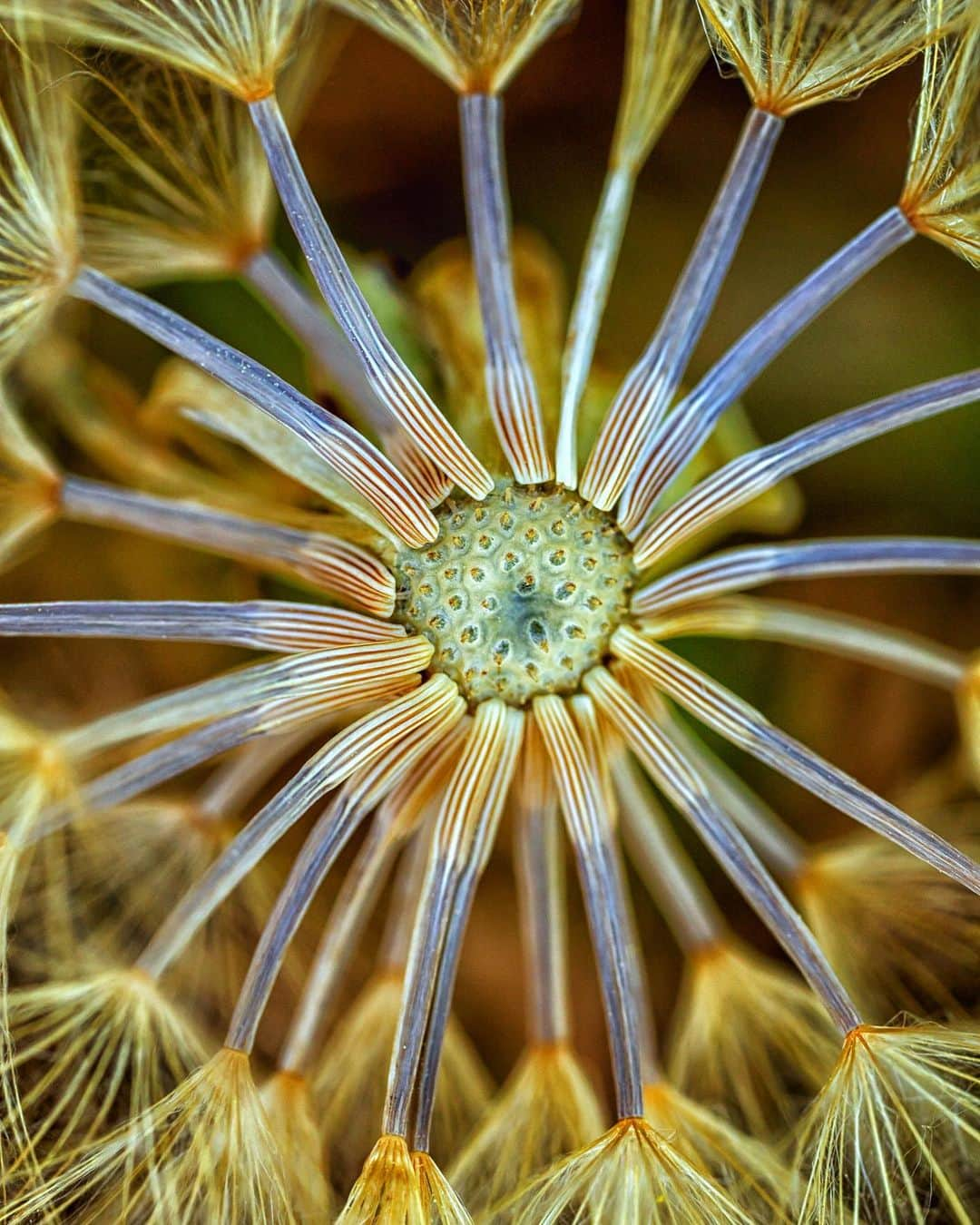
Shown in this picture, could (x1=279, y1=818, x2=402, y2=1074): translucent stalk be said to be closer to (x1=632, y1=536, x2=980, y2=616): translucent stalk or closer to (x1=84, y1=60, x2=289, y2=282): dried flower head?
(x1=632, y1=536, x2=980, y2=616): translucent stalk

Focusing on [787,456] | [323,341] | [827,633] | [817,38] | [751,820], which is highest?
[323,341]

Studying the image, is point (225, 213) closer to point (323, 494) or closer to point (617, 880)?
point (323, 494)

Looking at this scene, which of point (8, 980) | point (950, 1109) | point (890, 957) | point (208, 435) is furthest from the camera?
point (208, 435)

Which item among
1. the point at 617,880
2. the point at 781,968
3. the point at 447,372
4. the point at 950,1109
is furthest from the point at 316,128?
the point at 950,1109

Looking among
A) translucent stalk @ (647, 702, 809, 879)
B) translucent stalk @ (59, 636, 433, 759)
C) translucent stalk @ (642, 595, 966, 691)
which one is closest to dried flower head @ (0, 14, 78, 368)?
translucent stalk @ (59, 636, 433, 759)

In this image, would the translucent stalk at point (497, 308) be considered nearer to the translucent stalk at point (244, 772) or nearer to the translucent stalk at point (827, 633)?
the translucent stalk at point (827, 633)

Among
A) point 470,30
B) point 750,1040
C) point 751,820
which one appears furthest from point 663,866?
point 470,30

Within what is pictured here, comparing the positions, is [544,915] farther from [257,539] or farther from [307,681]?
[257,539]
